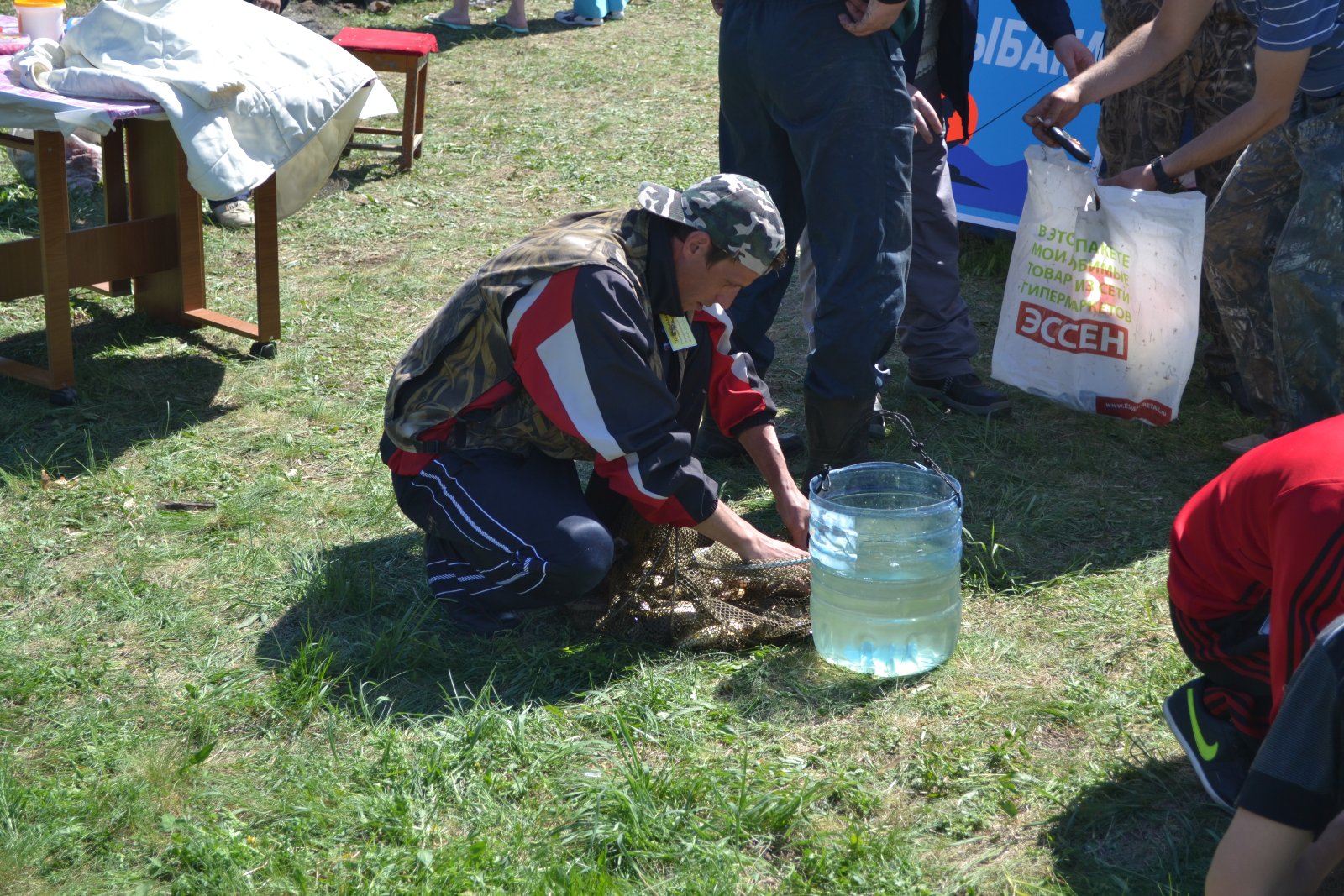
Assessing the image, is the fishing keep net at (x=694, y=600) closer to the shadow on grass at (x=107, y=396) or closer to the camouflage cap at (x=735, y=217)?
the camouflage cap at (x=735, y=217)

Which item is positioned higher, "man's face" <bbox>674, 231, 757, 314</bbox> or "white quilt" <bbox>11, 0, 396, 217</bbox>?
"white quilt" <bbox>11, 0, 396, 217</bbox>

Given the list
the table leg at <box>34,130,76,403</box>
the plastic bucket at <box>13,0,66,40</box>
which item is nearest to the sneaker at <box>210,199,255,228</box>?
the plastic bucket at <box>13,0,66,40</box>

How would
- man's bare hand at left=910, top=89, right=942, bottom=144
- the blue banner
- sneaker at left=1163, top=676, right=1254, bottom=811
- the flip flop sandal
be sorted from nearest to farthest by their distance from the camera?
sneaker at left=1163, top=676, right=1254, bottom=811, man's bare hand at left=910, top=89, right=942, bottom=144, the blue banner, the flip flop sandal

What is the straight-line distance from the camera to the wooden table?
4.18 metres

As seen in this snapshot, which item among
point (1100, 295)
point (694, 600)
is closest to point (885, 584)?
point (694, 600)

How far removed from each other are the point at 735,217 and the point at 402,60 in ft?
16.1

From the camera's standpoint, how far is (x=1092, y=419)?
14.2ft

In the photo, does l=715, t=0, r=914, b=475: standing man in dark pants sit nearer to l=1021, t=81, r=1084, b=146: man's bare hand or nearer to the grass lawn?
the grass lawn

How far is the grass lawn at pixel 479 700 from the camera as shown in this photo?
229 centimetres

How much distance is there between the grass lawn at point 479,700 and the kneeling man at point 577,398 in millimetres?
231

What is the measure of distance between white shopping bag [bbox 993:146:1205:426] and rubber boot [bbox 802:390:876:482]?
916 millimetres

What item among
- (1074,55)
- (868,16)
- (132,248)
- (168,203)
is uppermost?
(868,16)

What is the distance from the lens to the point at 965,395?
438 cm

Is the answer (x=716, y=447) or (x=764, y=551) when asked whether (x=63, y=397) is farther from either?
(x=764, y=551)
